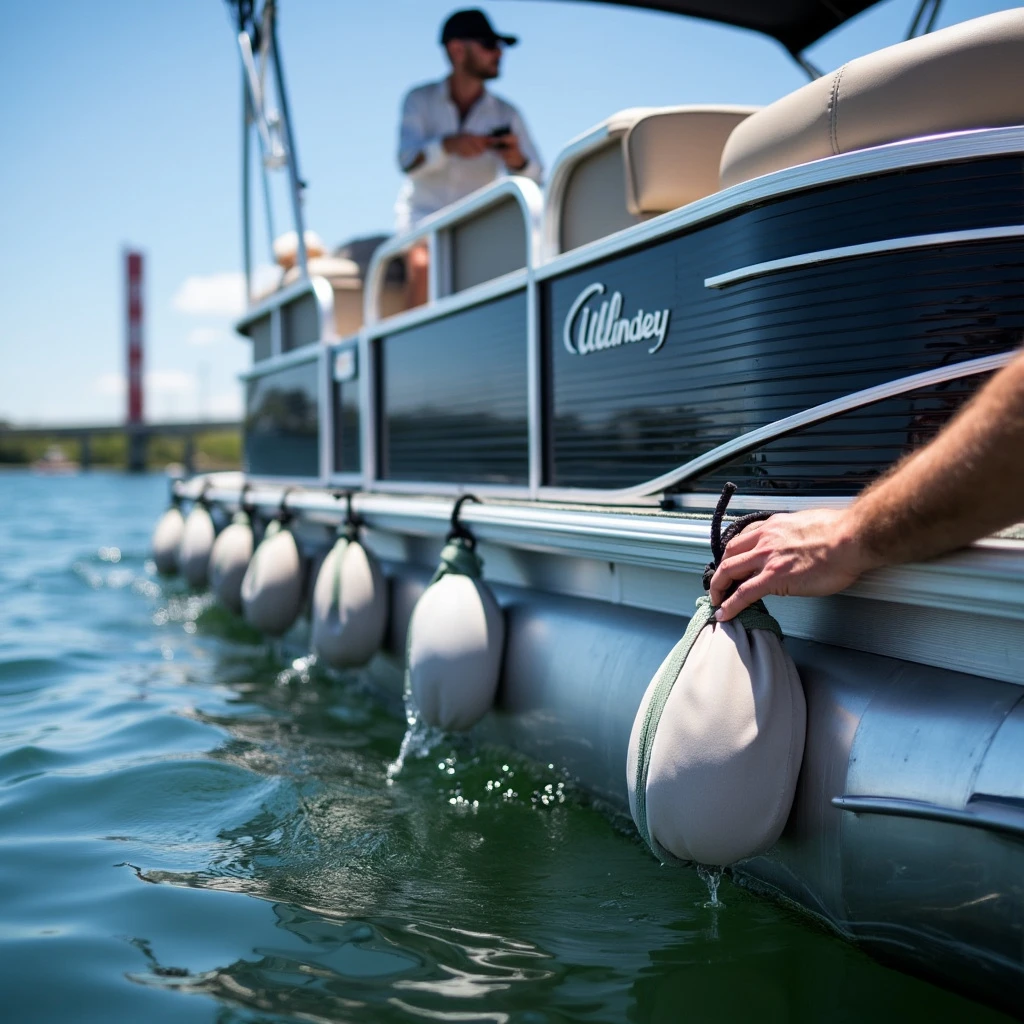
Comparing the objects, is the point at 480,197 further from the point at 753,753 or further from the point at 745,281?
the point at 753,753

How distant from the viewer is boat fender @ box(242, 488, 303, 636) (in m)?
4.72

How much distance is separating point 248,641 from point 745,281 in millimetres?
3951

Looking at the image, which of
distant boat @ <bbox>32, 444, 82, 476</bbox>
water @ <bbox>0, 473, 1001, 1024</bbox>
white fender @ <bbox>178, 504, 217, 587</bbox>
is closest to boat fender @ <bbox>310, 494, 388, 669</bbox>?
water @ <bbox>0, 473, 1001, 1024</bbox>

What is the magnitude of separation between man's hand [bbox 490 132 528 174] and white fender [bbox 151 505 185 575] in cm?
394

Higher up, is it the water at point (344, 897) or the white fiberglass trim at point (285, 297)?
the white fiberglass trim at point (285, 297)

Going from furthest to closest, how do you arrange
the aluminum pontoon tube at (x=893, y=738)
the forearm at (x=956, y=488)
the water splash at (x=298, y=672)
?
the water splash at (x=298, y=672), the aluminum pontoon tube at (x=893, y=738), the forearm at (x=956, y=488)

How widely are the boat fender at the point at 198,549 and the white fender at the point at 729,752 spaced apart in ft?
16.7

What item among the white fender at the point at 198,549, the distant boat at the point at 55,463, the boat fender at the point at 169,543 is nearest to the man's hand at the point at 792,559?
the white fender at the point at 198,549

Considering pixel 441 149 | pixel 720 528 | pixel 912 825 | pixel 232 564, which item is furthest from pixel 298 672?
pixel 912 825

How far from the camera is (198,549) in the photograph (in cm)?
665

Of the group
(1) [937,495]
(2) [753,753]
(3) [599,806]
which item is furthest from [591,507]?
(1) [937,495]

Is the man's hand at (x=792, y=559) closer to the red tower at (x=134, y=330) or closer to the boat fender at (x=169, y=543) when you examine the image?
the boat fender at (x=169, y=543)

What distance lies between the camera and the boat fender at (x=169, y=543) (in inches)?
300

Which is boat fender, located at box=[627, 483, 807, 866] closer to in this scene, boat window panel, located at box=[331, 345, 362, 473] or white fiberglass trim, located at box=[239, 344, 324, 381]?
boat window panel, located at box=[331, 345, 362, 473]
